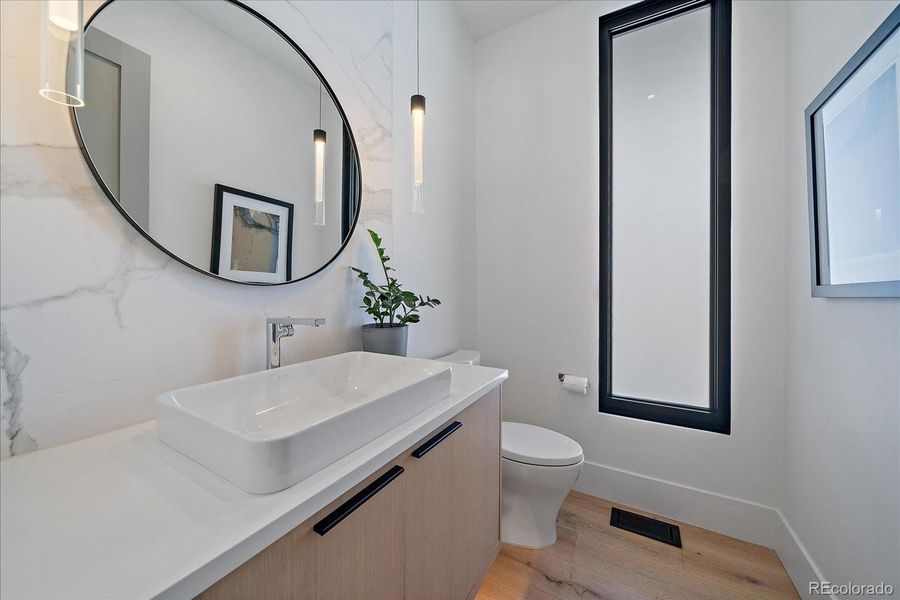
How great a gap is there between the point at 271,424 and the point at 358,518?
1.20 ft

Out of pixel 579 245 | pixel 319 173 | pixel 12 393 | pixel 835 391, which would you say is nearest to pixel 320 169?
pixel 319 173

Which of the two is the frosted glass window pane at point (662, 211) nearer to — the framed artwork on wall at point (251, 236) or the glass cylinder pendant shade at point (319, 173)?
the glass cylinder pendant shade at point (319, 173)

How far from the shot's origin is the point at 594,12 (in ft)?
6.43

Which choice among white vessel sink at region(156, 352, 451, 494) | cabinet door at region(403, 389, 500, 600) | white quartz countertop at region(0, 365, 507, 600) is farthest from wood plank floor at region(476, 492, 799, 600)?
white quartz countertop at region(0, 365, 507, 600)

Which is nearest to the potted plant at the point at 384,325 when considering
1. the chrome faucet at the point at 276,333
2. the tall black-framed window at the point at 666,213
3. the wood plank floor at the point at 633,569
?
the chrome faucet at the point at 276,333

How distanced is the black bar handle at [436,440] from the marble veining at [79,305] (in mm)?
582

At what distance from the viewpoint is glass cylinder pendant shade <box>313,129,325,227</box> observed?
1.26 metres

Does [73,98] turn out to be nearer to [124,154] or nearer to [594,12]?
[124,154]

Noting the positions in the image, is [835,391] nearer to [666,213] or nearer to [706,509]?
[706,509]

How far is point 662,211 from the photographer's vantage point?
1.87m

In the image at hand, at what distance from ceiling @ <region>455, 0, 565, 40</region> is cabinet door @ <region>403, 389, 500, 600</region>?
2.16m

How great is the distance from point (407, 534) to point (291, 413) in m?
0.43

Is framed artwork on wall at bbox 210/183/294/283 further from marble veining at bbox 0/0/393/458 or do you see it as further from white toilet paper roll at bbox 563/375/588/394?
white toilet paper roll at bbox 563/375/588/394

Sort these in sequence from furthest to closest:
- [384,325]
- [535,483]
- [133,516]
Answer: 1. [535,483]
2. [384,325]
3. [133,516]
